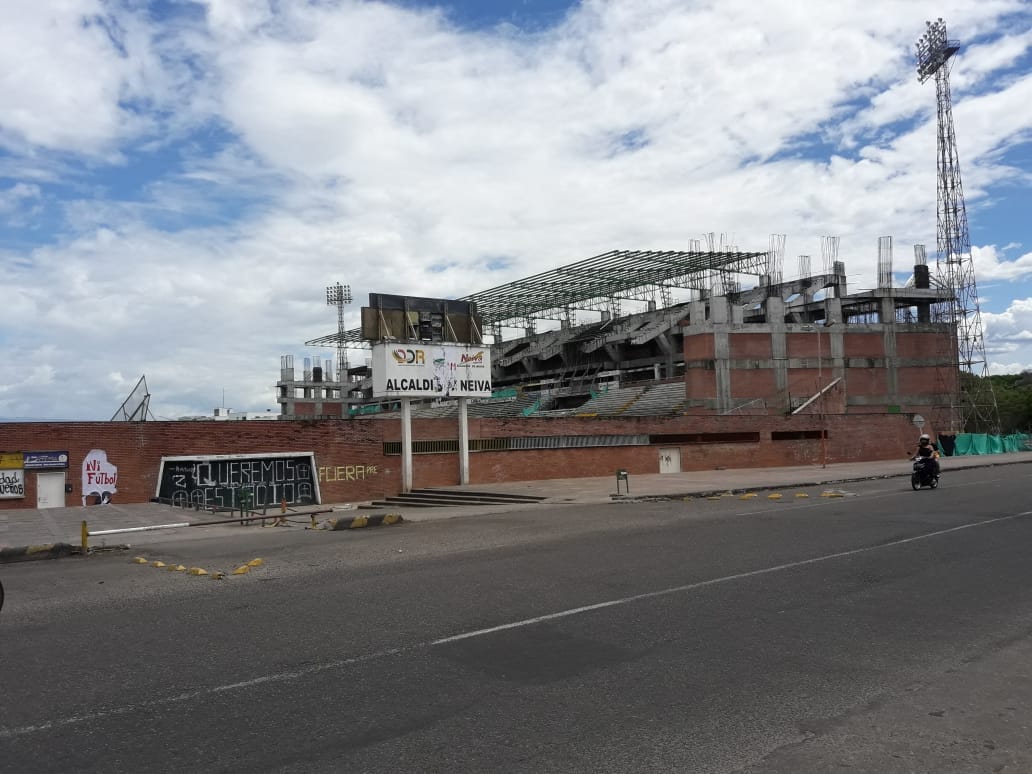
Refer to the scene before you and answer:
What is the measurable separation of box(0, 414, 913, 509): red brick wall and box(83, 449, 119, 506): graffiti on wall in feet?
0.61

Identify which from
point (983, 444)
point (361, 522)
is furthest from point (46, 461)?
point (983, 444)

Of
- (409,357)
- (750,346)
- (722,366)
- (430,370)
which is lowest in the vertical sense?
(430,370)

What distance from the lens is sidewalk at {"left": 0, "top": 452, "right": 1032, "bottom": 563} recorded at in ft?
62.4

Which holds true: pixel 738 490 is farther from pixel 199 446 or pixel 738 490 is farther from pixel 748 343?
pixel 748 343

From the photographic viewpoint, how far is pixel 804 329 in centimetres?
5547

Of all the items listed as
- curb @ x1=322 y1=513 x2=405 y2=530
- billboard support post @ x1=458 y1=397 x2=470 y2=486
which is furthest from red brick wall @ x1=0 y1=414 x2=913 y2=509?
curb @ x1=322 y1=513 x2=405 y2=530

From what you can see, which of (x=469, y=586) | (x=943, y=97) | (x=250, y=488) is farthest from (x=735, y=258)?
(x=469, y=586)

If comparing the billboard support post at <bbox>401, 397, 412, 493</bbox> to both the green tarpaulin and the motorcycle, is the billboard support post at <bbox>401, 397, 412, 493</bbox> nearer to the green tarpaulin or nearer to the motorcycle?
the motorcycle

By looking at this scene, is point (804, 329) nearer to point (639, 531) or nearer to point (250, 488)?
point (250, 488)

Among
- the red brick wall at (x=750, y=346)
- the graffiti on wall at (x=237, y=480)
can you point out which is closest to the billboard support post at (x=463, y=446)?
the graffiti on wall at (x=237, y=480)

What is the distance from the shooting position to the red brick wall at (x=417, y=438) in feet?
92.0

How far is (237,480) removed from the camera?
30.5 m

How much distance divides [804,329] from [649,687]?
53.4 m

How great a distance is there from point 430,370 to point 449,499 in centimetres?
525
